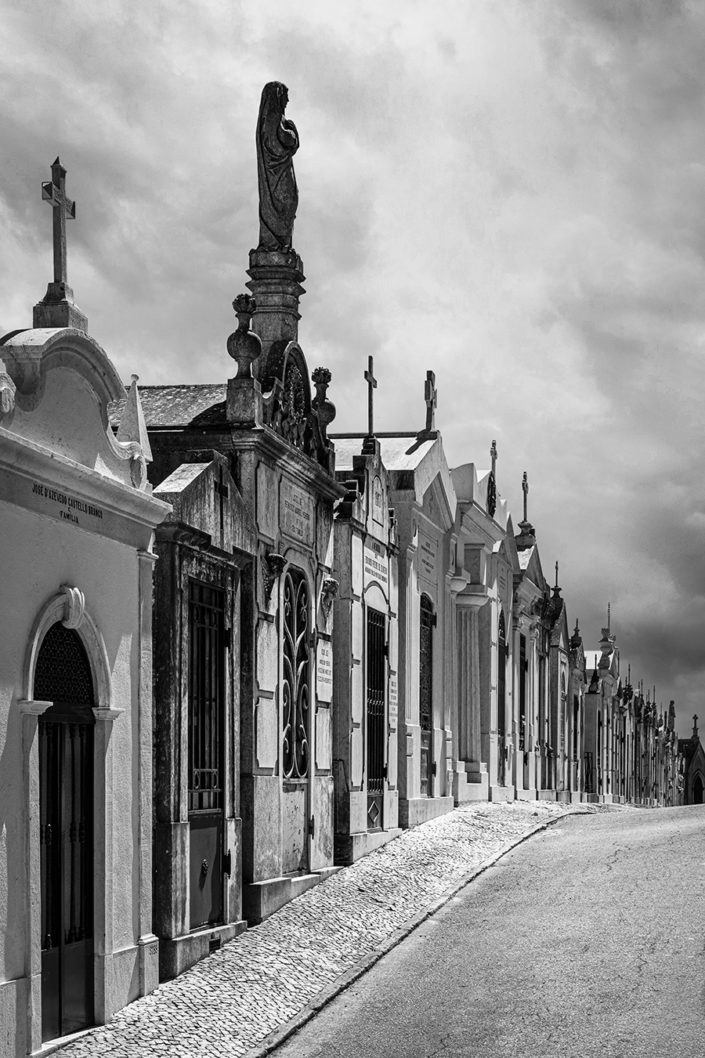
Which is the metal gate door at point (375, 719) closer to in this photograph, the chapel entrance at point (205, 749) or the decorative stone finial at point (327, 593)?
the decorative stone finial at point (327, 593)

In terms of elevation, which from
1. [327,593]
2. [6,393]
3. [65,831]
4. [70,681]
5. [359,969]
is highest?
[6,393]

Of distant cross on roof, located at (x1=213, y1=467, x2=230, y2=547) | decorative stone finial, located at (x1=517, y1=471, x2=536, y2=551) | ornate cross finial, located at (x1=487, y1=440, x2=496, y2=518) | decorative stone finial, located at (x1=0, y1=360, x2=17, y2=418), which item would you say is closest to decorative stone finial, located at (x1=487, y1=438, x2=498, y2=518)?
ornate cross finial, located at (x1=487, y1=440, x2=496, y2=518)

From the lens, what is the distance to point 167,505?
1170 cm

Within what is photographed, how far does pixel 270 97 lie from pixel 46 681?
8671mm

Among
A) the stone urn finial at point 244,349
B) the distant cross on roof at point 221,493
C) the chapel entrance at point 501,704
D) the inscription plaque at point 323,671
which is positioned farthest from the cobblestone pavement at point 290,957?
the chapel entrance at point 501,704

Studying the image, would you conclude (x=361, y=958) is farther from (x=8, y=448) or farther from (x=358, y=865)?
(x=8, y=448)

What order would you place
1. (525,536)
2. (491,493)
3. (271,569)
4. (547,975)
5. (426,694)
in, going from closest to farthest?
1. (547,975)
2. (271,569)
3. (426,694)
4. (491,493)
5. (525,536)

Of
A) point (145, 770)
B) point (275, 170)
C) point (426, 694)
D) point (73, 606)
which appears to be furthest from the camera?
point (426, 694)

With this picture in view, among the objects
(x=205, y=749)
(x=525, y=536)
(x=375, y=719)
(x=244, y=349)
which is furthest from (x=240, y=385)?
(x=525, y=536)

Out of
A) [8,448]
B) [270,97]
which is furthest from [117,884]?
[270,97]

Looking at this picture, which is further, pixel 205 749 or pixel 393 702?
pixel 393 702

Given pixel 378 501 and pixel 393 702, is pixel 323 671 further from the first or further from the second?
pixel 393 702

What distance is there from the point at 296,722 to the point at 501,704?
1361cm

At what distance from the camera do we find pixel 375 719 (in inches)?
774
